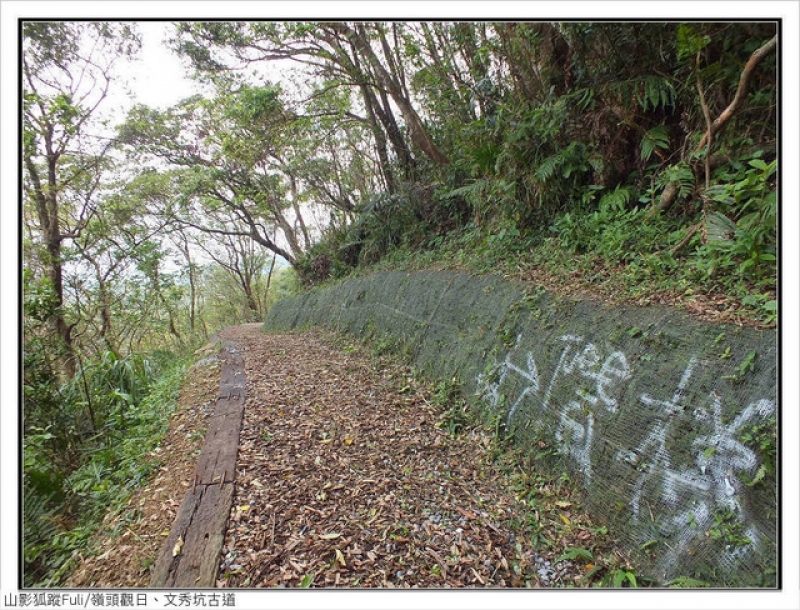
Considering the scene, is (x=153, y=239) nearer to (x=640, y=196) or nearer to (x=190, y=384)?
(x=190, y=384)

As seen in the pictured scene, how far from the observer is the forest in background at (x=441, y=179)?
2949 mm

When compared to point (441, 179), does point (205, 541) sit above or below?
below

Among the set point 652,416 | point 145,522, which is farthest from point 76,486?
point 652,416

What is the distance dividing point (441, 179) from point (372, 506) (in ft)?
21.9

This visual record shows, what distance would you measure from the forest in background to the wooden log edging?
2.09 ft

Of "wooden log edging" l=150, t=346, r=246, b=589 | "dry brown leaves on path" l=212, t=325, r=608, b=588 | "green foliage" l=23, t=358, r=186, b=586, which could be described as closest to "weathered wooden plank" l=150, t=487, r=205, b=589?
"wooden log edging" l=150, t=346, r=246, b=589

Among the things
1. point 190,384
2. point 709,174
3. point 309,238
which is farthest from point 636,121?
point 309,238

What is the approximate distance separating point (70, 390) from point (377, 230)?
21.4 ft

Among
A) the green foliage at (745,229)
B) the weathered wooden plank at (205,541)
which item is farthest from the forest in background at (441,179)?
the weathered wooden plank at (205,541)

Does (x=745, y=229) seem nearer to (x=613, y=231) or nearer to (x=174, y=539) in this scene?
(x=613, y=231)

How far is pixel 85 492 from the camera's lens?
313 centimetres

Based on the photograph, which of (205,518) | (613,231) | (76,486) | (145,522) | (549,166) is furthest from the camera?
(549,166)

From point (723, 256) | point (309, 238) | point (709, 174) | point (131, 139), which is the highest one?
point (131, 139)

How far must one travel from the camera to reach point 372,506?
2590mm
